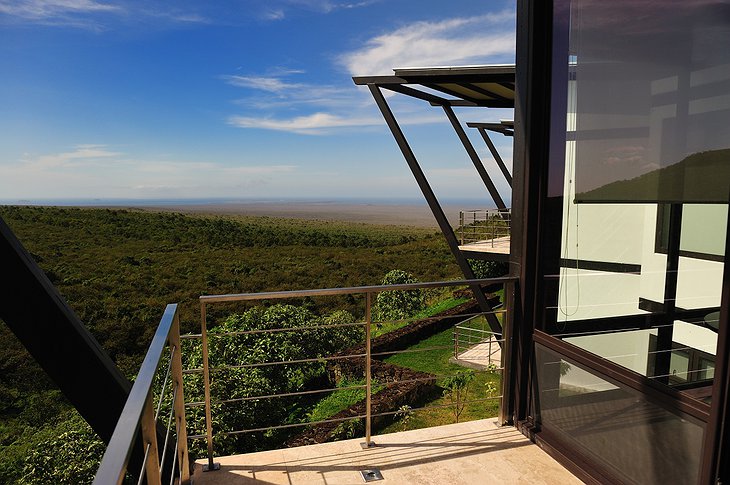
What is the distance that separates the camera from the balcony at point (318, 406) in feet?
5.69

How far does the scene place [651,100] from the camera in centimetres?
166

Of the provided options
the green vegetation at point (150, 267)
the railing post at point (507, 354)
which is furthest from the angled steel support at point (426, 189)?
the green vegetation at point (150, 267)

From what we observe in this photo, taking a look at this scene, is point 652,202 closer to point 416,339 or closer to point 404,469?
point 404,469

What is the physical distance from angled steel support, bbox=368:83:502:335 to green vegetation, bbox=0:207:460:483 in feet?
32.2

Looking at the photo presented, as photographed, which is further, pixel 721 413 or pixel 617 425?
pixel 617 425

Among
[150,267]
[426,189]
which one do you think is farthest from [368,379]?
[150,267]

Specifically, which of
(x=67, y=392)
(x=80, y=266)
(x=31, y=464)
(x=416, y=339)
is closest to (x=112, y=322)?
(x=80, y=266)

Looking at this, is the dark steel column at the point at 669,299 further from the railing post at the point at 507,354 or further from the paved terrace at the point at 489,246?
the paved terrace at the point at 489,246

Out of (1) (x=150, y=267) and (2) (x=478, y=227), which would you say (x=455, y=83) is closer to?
(2) (x=478, y=227)

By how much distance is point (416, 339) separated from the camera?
10.5 m

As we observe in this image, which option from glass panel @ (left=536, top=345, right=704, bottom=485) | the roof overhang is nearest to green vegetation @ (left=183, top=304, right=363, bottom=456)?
glass panel @ (left=536, top=345, right=704, bottom=485)

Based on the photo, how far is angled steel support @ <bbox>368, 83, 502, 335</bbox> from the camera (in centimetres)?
608

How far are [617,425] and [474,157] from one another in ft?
26.2

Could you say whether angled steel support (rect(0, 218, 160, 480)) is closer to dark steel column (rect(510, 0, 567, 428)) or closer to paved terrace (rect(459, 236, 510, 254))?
dark steel column (rect(510, 0, 567, 428))
